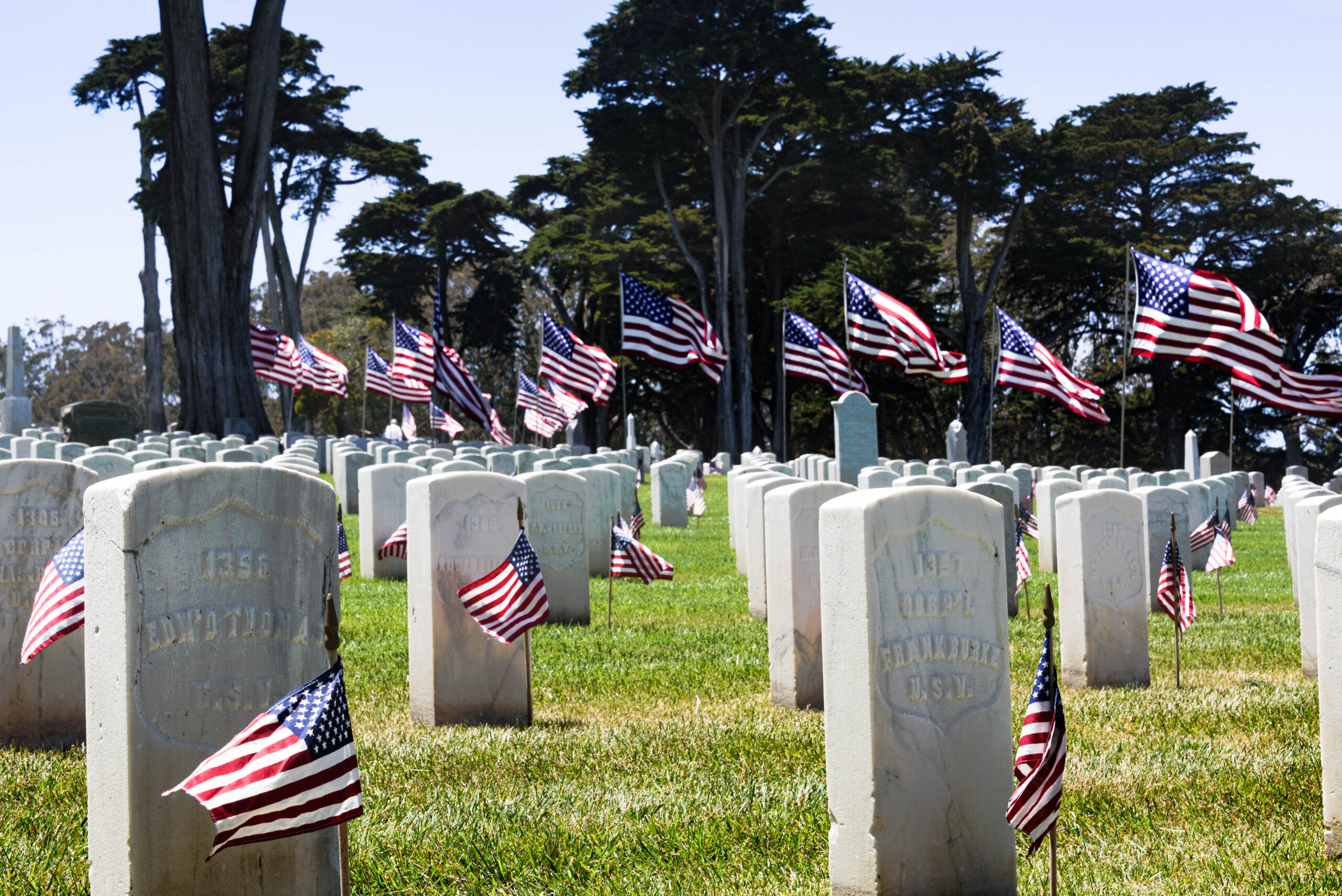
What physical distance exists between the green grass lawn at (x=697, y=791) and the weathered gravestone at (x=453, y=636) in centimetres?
22

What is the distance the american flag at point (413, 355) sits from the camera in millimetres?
28969

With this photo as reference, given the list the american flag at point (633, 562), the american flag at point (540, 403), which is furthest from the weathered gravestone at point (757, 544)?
the american flag at point (540, 403)

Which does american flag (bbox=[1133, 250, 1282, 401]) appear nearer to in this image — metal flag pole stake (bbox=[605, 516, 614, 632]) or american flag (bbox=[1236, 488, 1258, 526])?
metal flag pole stake (bbox=[605, 516, 614, 632])

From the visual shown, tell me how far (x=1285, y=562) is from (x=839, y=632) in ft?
51.8

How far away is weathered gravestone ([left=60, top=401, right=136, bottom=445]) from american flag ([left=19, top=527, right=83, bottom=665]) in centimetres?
2348

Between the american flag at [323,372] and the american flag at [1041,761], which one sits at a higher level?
the american flag at [323,372]

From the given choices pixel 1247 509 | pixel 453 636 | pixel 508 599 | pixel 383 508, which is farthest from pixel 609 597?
pixel 1247 509

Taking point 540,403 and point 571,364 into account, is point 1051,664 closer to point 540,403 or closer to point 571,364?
point 571,364

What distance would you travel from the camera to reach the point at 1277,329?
163 feet

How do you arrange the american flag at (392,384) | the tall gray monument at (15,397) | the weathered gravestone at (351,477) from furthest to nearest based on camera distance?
the tall gray monument at (15,397)
the american flag at (392,384)
the weathered gravestone at (351,477)

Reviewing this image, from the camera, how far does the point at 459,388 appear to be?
24969mm

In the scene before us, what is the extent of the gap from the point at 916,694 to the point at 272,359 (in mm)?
30531

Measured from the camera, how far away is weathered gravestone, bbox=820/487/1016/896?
4.16 m

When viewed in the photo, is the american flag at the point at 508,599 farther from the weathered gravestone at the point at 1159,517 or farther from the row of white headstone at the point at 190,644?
the weathered gravestone at the point at 1159,517
